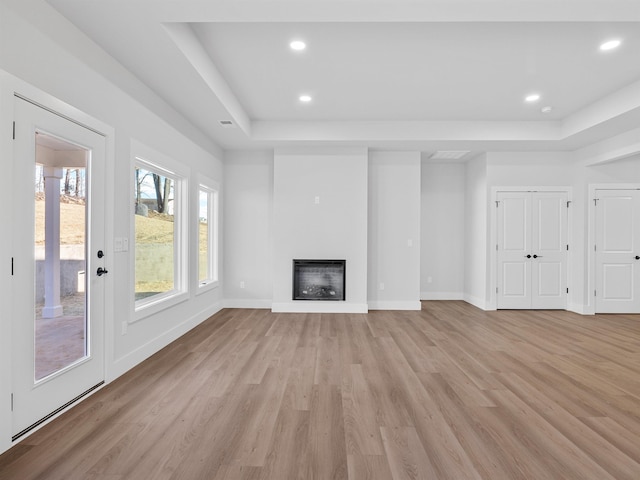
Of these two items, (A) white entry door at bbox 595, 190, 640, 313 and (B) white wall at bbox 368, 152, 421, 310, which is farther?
(B) white wall at bbox 368, 152, 421, 310

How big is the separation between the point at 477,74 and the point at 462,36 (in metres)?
0.83

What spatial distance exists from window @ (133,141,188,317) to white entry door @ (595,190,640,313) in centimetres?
658

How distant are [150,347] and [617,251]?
280 inches

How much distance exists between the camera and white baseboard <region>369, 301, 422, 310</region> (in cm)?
579

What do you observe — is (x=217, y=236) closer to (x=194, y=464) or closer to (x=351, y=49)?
(x=351, y=49)

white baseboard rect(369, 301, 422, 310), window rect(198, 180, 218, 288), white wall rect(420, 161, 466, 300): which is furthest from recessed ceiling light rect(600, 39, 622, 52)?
window rect(198, 180, 218, 288)

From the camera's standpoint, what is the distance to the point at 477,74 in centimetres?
357

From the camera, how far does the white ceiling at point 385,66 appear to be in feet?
7.36

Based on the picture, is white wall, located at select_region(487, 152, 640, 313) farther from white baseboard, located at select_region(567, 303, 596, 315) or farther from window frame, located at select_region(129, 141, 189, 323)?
window frame, located at select_region(129, 141, 189, 323)

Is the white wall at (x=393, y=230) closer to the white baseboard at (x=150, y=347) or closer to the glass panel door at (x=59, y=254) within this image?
the white baseboard at (x=150, y=347)

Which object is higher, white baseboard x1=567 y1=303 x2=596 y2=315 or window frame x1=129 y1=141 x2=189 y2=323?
window frame x1=129 y1=141 x2=189 y2=323

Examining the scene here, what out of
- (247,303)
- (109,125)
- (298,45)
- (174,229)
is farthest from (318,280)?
(109,125)

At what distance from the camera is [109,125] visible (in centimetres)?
282

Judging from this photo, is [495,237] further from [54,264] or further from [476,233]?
[54,264]
